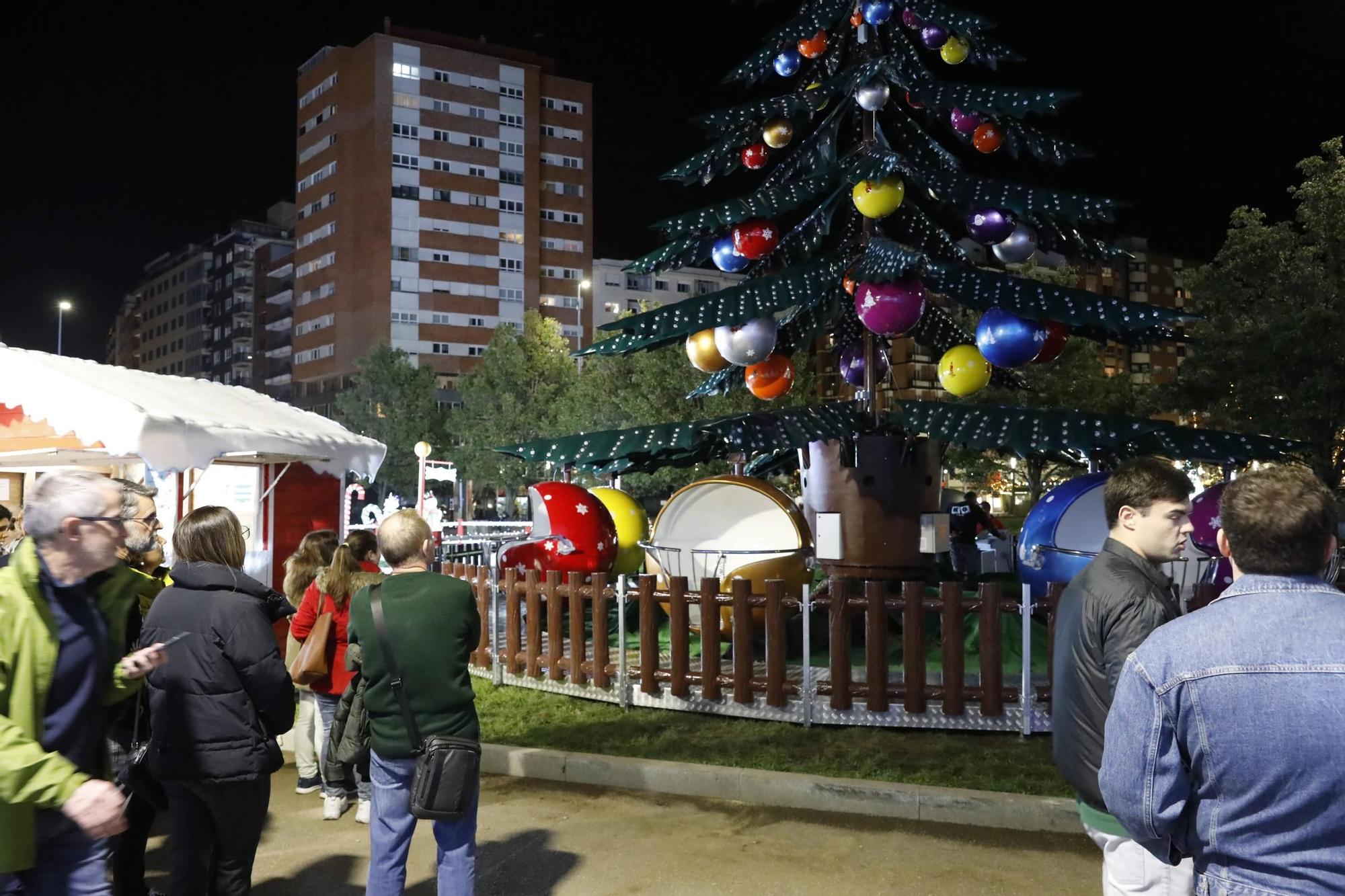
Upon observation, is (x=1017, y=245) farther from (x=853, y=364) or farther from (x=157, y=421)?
(x=157, y=421)

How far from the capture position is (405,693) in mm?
3803

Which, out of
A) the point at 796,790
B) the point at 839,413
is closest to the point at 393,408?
the point at 839,413

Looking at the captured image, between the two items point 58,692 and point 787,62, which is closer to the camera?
point 58,692

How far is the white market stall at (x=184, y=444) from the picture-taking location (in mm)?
8148

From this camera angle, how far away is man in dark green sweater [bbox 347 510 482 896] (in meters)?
3.81

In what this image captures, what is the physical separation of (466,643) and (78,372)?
22.8ft

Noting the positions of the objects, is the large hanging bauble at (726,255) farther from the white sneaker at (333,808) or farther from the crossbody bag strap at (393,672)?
the crossbody bag strap at (393,672)

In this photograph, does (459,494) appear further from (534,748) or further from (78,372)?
(534,748)

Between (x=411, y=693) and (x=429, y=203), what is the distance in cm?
7171

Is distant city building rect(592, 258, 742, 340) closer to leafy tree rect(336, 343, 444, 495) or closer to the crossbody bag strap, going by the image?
leafy tree rect(336, 343, 444, 495)

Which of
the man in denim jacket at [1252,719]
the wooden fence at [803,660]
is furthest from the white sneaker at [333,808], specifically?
the man in denim jacket at [1252,719]

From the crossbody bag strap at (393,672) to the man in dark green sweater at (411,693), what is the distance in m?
0.01

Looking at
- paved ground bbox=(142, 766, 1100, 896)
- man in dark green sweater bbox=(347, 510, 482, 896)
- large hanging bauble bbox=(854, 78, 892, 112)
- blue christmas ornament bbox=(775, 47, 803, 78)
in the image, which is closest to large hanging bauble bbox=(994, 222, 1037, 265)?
large hanging bauble bbox=(854, 78, 892, 112)

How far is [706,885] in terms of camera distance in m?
4.80
